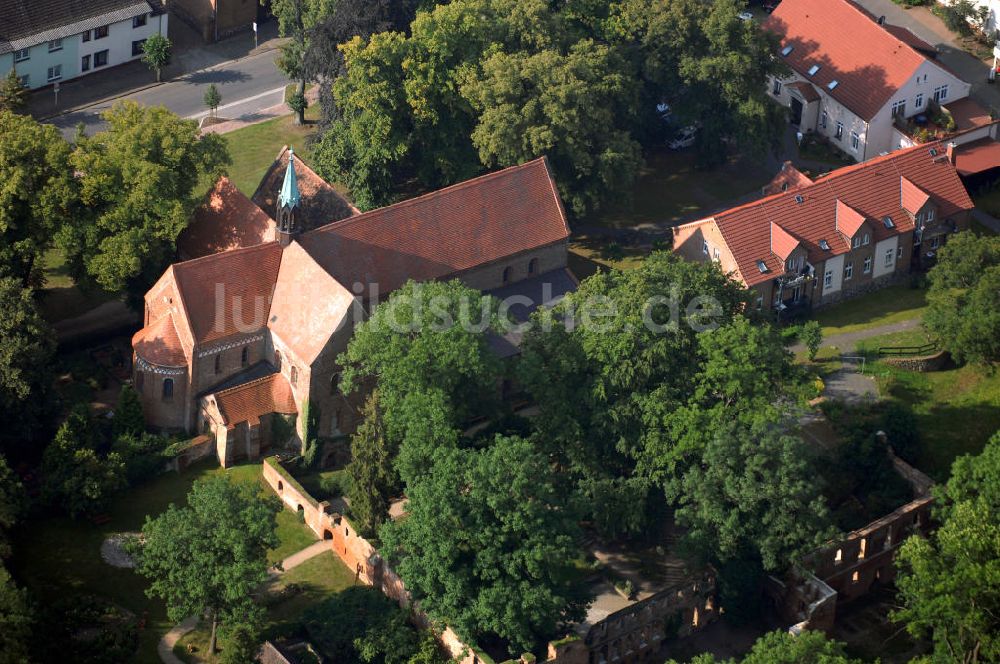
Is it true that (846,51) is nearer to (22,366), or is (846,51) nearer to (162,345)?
(162,345)

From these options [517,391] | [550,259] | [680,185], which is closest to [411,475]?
[517,391]

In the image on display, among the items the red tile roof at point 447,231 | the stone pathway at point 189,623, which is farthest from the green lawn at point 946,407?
the stone pathway at point 189,623

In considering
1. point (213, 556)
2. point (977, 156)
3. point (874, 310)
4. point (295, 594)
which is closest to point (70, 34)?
point (295, 594)

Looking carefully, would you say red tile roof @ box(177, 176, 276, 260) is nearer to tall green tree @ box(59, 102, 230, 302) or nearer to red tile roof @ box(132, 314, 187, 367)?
tall green tree @ box(59, 102, 230, 302)

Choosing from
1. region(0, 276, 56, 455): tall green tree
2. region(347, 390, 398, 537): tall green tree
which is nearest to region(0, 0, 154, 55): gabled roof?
region(0, 276, 56, 455): tall green tree

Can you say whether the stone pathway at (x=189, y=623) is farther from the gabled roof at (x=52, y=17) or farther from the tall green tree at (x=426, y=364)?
the gabled roof at (x=52, y=17)
